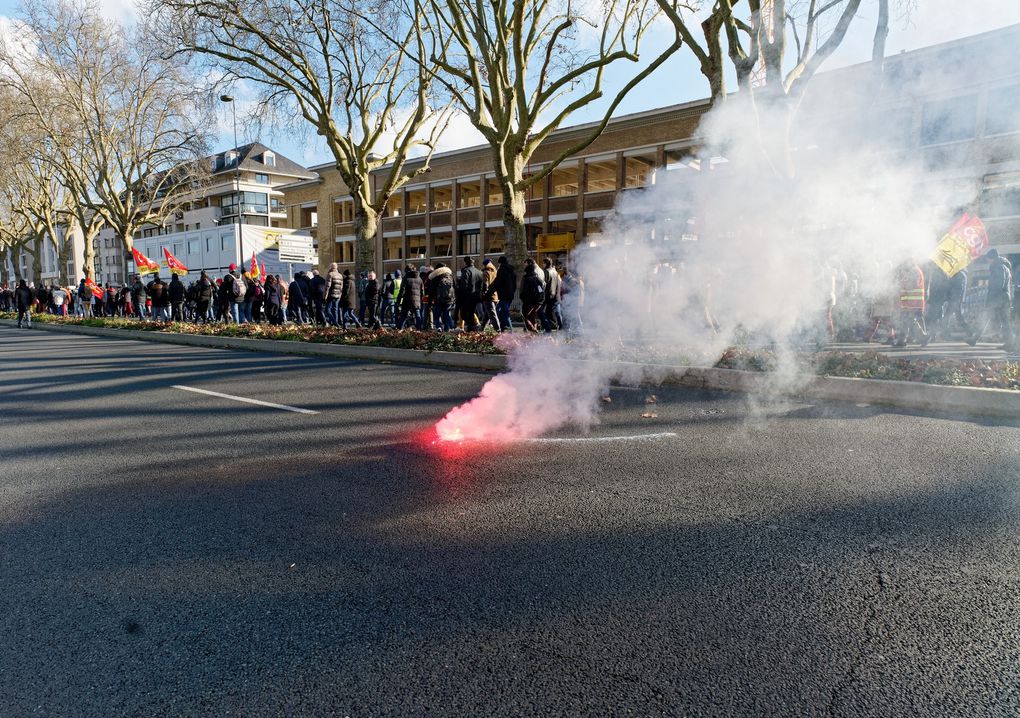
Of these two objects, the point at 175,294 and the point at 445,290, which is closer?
the point at 445,290

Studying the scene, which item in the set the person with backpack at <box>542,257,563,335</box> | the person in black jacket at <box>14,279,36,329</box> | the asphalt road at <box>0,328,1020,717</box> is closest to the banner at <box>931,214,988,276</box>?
the asphalt road at <box>0,328,1020,717</box>

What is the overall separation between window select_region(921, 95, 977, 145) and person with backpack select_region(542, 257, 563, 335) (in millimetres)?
7192

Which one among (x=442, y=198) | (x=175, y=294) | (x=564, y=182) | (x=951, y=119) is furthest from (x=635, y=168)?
(x=951, y=119)

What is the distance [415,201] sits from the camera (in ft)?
144

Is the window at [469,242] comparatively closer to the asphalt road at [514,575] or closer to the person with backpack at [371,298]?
the person with backpack at [371,298]

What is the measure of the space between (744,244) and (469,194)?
3435 cm

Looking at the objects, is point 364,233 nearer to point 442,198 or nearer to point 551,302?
point 551,302

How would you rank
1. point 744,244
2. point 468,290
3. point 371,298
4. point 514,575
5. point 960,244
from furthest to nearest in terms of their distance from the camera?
point 371,298
point 468,290
point 960,244
point 744,244
point 514,575

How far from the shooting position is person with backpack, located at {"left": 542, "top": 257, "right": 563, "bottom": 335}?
1302 cm

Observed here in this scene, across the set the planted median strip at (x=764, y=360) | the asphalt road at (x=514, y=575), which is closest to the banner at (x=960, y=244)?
the planted median strip at (x=764, y=360)

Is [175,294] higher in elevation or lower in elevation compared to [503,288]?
higher

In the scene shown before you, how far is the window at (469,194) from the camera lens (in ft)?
129

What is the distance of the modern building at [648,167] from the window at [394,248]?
3.0 inches

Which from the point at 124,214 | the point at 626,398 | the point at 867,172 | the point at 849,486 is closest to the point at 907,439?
the point at 849,486
